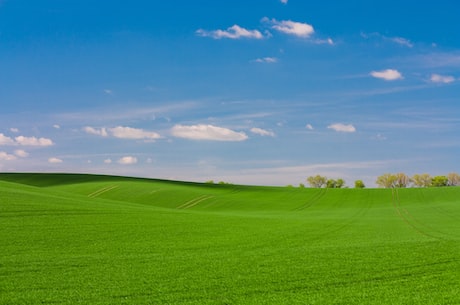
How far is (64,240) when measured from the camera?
17281mm

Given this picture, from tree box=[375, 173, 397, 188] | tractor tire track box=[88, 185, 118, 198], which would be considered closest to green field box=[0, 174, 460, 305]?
tractor tire track box=[88, 185, 118, 198]

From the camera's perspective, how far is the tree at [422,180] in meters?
129

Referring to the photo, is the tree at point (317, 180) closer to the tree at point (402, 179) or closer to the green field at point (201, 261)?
the tree at point (402, 179)

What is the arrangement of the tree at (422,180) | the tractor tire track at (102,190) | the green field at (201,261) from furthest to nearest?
the tree at (422,180) < the tractor tire track at (102,190) < the green field at (201,261)

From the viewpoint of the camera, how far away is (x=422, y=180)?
130 m

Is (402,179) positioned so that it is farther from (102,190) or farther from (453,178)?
(102,190)

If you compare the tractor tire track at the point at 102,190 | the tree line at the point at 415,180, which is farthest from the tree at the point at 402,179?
the tractor tire track at the point at 102,190

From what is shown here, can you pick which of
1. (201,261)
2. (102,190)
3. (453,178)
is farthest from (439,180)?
(201,261)

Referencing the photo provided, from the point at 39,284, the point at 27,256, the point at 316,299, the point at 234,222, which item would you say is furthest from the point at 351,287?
the point at 234,222

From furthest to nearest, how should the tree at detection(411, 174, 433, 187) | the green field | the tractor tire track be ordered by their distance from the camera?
the tree at detection(411, 174, 433, 187), the tractor tire track, the green field

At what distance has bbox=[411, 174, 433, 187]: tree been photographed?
129375mm

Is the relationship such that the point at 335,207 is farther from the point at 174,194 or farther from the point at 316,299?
the point at 316,299

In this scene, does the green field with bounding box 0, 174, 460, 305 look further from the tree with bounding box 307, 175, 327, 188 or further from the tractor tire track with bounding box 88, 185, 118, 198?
the tree with bounding box 307, 175, 327, 188

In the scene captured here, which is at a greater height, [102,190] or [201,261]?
[102,190]
